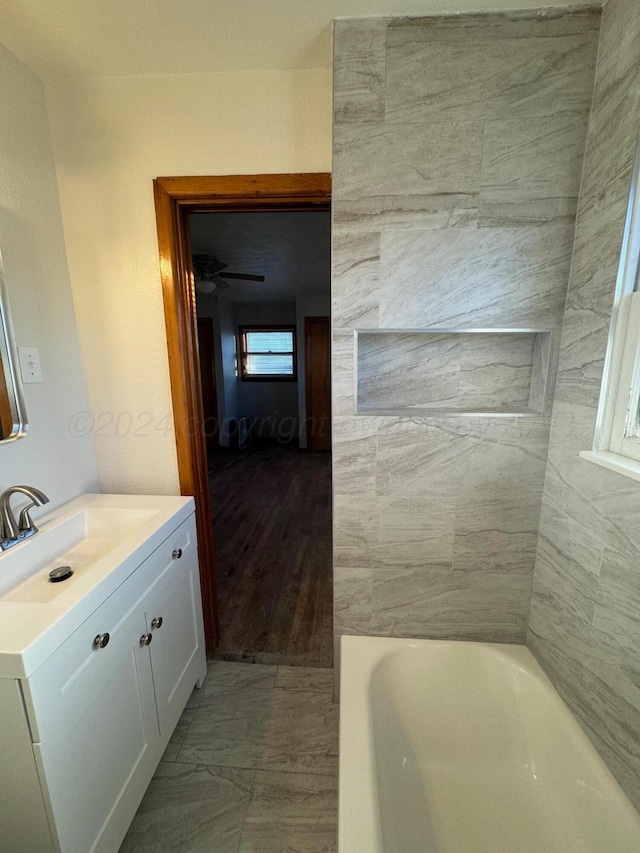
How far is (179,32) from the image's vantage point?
1124 mm

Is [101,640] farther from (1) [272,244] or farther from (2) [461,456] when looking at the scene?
(1) [272,244]

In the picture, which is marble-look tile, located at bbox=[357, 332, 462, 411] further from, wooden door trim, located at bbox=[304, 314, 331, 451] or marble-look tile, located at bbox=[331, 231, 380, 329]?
wooden door trim, located at bbox=[304, 314, 331, 451]

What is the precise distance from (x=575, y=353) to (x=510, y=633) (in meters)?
1.12

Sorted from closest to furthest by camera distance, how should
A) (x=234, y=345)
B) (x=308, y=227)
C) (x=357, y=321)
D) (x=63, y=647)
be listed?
1. (x=63, y=647)
2. (x=357, y=321)
3. (x=308, y=227)
4. (x=234, y=345)

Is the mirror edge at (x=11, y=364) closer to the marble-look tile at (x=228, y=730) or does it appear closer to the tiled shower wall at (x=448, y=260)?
the tiled shower wall at (x=448, y=260)

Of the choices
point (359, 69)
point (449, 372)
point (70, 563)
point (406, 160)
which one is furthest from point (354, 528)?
point (359, 69)

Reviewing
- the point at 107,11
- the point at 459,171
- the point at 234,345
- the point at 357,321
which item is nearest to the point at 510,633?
the point at 357,321

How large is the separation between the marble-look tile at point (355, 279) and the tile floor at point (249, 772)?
1642 mm

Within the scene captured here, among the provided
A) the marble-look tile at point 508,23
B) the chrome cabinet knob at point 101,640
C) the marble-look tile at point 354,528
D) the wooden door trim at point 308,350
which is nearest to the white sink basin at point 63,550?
the chrome cabinet knob at point 101,640

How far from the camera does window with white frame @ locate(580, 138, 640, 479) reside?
37.7 inches

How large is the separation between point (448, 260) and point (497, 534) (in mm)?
1029

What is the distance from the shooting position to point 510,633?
4.67ft

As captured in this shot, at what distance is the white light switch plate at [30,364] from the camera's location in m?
1.24

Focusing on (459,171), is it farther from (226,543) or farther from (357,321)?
(226,543)
